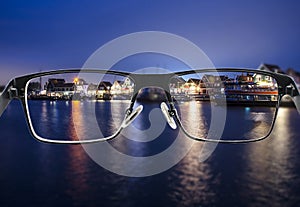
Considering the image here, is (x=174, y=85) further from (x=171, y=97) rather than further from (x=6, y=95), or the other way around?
(x=6, y=95)

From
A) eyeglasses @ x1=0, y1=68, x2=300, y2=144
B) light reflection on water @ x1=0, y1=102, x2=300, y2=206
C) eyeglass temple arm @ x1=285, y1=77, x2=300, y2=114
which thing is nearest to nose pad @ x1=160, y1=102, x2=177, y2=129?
eyeglasses @ x1=0, y1=68, x2=300, y2=144

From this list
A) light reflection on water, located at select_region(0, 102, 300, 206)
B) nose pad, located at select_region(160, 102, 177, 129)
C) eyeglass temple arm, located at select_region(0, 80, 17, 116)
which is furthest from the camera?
light reflection on water, located at select_region(0, 102, 300, 206)

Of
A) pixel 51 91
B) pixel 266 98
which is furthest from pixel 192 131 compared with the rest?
pixel 51 91

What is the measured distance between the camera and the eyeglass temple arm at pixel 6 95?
428mm

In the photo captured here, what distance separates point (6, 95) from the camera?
44cm

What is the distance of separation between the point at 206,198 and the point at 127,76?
1368 cm

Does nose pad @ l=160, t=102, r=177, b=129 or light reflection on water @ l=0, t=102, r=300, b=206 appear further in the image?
light reflection on water @ l=0, t=102, r=300, b=206

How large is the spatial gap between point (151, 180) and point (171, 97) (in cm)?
1473

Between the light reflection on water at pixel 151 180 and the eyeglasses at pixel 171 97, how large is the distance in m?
9.02

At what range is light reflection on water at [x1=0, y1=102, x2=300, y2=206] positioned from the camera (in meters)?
11.4

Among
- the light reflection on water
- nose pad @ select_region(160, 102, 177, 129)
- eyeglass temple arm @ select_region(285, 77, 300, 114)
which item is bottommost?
the light reflection on water

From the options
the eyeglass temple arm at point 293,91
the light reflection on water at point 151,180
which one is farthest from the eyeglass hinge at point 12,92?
the light reflection on water at point 151,180

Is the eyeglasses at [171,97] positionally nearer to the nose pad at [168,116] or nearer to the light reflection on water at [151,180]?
the nose pad at [168,116]

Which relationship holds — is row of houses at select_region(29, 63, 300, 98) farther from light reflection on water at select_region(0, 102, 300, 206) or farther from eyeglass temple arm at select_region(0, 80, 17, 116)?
light reflection on water at select_region(0, 102, 300, 206)
